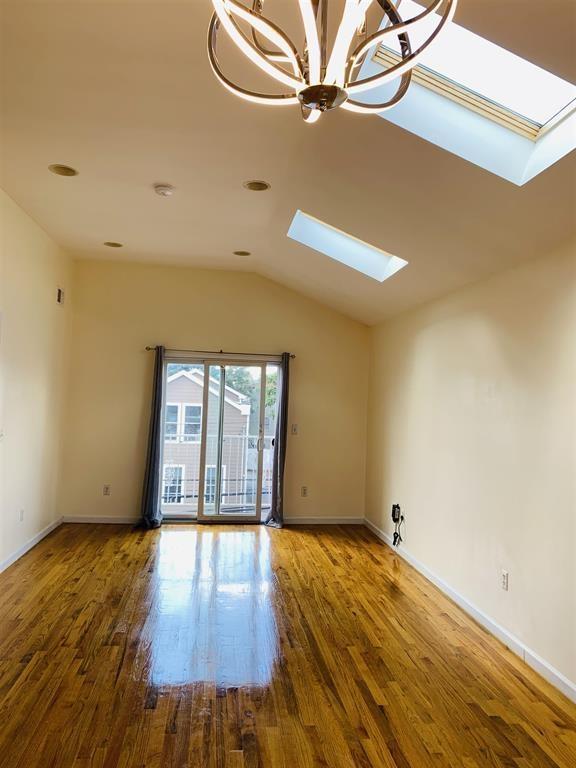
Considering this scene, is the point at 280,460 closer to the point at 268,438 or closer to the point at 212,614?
the point at 268,438

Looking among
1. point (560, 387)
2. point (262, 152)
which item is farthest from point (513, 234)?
point (262, 152)

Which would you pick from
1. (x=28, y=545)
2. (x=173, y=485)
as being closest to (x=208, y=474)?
(x=173, y=485)

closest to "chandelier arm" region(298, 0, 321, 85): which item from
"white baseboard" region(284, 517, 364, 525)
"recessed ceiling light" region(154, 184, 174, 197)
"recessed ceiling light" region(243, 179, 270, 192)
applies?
"recessed ceiling light" region(243, 179, 270, 192)

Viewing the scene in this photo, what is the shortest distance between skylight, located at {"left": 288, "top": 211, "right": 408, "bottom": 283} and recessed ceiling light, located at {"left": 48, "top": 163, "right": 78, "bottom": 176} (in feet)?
5.79

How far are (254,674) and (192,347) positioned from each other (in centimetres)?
→ 390

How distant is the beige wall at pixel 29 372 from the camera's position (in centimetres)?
404

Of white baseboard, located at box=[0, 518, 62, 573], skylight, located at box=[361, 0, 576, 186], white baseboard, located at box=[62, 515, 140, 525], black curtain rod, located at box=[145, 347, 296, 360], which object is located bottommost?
white baseboard, located at box=[0, 518, 62, 573]

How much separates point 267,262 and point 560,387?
11.1 feet

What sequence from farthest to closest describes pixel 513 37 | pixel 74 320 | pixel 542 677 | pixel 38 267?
1. pixel 74 320
2. pixel 38 267
3. pixel 542 677
4. pixel 513 37

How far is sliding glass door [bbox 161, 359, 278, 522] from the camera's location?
5.98m

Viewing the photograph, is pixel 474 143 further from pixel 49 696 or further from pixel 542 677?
pixel 49 696

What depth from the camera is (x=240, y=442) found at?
19.8 ft

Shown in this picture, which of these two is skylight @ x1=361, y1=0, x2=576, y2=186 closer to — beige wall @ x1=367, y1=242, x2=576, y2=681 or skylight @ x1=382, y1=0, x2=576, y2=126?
skylight @ x1=382, y1=0, x2=576, y2=126

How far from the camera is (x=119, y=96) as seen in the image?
2510mm
